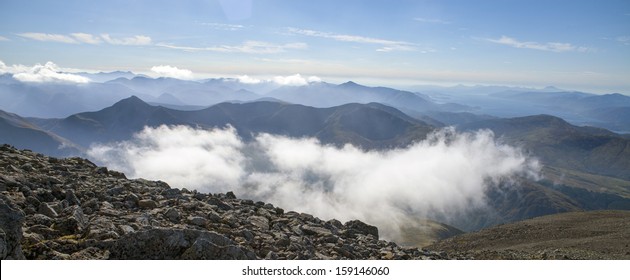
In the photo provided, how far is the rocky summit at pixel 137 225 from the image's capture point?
962 centimetres

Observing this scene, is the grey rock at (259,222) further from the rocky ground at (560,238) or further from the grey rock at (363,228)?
the rocky ground at (560,238)

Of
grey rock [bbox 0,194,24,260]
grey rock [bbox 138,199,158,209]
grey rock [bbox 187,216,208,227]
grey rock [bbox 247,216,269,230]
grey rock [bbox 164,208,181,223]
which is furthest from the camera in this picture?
grey rock [bbox 138,199,158,209]

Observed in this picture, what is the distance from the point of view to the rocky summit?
9625 millimetres

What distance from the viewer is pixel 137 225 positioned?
39.6ft

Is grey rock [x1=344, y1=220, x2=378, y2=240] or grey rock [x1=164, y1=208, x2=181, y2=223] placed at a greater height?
grey rock [x1=164, y1=208, x2=181, y2=223]

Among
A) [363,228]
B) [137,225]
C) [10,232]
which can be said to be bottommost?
[363,228]

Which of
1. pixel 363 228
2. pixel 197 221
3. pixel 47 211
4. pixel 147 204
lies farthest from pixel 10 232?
pixel 363 228

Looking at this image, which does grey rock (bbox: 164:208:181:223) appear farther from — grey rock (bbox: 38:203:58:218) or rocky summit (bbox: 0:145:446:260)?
grey rock (bbox: 38:203:58:218)

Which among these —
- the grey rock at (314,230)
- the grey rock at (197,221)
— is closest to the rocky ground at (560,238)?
the grey rock at (314,230)

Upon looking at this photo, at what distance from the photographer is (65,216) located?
12062 mm

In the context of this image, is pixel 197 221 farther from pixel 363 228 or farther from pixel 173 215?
pixel 363 228

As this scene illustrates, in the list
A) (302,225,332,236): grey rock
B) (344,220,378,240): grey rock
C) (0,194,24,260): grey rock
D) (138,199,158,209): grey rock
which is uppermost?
(0,194,24,260): grey rock

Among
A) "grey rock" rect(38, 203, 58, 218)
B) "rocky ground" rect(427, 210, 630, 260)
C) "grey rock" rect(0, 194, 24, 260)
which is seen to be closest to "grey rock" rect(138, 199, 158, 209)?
"grey rock" rect(38, 203, 58, 218)
